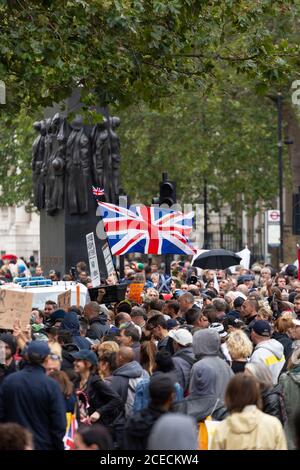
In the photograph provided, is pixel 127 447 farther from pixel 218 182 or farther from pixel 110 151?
pixel 218 182

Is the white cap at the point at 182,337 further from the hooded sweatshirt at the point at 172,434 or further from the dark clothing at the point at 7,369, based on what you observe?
the hooded sweatshirt at the point at 172,434

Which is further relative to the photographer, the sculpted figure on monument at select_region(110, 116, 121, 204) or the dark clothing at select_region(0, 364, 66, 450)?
the sculpted figure on monument at select_region(110, 116, 121, 204)

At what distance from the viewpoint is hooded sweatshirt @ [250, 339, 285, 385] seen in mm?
12273

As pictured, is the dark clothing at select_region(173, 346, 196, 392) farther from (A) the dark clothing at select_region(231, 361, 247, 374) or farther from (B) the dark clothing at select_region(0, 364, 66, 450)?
(B) the dark clothing at select_region(0, 364, 66, 450)

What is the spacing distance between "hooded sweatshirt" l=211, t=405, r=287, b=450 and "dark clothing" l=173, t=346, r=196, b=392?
3272mm

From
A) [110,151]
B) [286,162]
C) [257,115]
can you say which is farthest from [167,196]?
[286,162]

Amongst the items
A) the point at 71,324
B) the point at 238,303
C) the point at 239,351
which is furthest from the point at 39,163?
the point at 239,351

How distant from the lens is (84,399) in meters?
11.2

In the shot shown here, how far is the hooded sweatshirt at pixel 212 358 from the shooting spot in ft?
36.8

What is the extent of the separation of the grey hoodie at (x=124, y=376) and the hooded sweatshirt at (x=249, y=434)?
3044 mm

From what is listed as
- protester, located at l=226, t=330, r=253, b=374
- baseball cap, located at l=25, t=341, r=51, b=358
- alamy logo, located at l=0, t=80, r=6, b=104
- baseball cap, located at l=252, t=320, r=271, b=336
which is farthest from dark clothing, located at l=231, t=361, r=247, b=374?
alamy logo, located at l=0, t=80, r=6, b=104

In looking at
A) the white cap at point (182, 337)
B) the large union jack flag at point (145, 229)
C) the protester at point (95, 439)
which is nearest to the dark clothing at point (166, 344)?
the white cap at point (182, 337)
